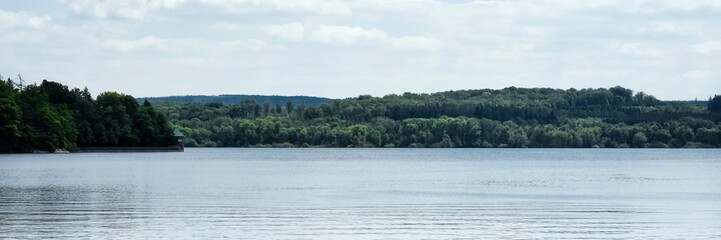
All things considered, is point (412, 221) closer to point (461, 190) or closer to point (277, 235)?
point (277, 235)

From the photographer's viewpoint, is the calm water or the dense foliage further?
the dense foliage

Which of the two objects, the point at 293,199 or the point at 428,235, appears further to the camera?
the point at 293,199

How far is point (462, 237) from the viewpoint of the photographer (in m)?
34.7

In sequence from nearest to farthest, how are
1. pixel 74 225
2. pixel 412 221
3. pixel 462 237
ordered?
pixel 462 237
pixel 74 225
pixel 412 221

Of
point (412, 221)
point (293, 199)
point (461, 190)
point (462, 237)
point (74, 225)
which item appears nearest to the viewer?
point (462, 237)

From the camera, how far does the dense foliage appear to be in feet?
458

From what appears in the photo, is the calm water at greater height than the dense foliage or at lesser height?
lesser

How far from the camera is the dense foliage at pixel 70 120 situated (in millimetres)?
139625

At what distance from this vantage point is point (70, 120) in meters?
151

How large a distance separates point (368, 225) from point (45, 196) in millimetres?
19539

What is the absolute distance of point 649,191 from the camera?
63250 millimetres

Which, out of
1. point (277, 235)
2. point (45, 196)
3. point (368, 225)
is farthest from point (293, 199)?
point (277, 235)

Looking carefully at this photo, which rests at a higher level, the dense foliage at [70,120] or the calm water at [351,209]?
the dense foliage at [70,120]

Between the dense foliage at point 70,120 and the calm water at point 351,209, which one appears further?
the dense foliage at point 70,120
